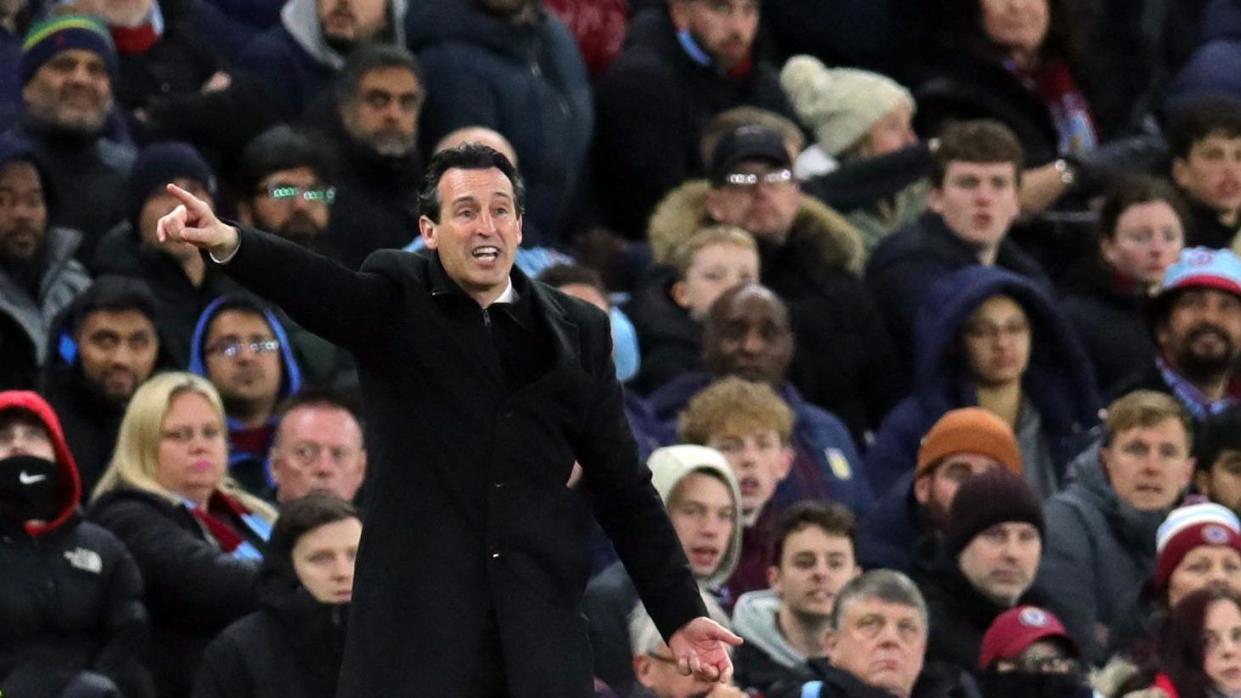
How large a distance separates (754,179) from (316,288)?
18.9 feet

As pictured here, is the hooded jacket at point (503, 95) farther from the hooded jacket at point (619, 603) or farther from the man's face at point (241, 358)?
the hooded jacket at point (619, 603)

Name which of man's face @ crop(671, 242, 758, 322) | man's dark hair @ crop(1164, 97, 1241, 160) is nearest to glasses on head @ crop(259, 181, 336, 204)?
man's face @ crop(671, 242, 758, 322)

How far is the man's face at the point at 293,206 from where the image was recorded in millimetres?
11242

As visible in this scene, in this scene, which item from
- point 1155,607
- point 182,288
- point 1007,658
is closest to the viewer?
point 1007,658

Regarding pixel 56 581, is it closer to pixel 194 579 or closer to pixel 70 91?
pixel 194 579

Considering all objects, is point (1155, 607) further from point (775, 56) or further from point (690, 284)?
point (775, 56)

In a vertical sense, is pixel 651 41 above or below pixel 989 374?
above

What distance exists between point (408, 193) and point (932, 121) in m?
2.98

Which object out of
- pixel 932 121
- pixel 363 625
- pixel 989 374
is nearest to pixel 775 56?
pixel 932 121

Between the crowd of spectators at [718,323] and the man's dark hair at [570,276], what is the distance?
65 millimetres

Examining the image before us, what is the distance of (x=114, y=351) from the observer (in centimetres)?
1045

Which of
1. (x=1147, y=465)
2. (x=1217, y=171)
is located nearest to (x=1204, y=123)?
(x=1217, y=171)

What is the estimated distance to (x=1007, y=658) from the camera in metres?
9.40

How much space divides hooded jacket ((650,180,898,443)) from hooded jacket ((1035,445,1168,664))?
1.29 metres
